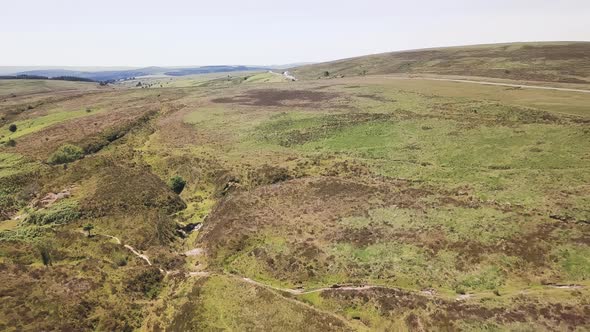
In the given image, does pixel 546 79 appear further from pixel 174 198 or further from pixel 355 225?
pixel 174 198

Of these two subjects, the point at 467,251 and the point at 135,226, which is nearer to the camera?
the point at 467,251

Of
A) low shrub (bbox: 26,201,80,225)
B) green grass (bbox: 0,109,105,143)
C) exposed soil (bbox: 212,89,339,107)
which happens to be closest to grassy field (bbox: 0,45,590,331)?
low shrub (bbox: 26,201,80,225)

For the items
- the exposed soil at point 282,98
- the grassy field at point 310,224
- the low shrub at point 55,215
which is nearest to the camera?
the grassy field at point 310,224

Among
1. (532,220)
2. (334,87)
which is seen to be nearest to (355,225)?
(532,220)

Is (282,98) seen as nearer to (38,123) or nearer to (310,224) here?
(38,123)

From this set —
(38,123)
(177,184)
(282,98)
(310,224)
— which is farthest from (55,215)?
(282,98)

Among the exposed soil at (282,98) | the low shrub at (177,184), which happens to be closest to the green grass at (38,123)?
the exposed soil at (282,98)

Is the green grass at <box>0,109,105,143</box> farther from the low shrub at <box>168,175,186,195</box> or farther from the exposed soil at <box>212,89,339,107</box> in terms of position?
the low shrub at <box>168,175,186,195</box>

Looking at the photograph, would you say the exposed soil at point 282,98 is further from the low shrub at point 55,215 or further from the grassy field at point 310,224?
the low shrub at point 55,215
